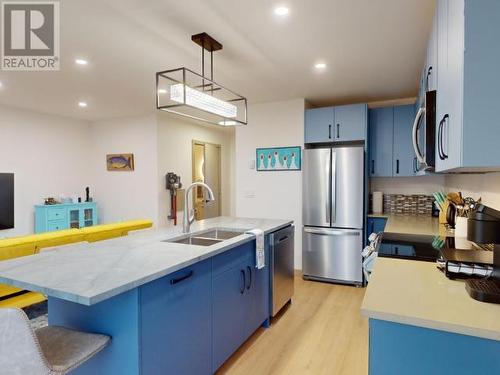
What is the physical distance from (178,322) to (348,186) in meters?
2.80

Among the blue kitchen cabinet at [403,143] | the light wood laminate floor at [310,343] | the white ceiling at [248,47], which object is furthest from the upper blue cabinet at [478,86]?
the blue kitchen cabinet at [403,143]

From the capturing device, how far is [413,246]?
2.14 metres

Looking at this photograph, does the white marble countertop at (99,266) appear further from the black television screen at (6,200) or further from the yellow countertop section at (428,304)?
the black television screen at (6,200)

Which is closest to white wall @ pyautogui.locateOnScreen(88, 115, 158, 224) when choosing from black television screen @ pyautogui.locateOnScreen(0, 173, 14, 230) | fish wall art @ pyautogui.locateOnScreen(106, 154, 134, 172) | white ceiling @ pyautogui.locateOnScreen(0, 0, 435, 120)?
fish wall art @ pyautogui.locateOnScreen(106, 154, 134, 172)

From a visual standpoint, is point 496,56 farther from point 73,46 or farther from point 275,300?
point 73,46

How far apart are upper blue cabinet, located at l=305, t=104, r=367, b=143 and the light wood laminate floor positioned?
2.05 meters

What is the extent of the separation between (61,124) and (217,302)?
5188 mm

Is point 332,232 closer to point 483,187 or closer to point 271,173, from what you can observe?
point 271,173

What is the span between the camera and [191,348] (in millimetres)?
1776

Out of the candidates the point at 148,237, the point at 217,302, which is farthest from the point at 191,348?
the point at 148,237

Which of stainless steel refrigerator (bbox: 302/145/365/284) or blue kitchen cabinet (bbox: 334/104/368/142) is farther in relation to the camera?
blue kitchen cabinet (bbox: 334/104/368/142)

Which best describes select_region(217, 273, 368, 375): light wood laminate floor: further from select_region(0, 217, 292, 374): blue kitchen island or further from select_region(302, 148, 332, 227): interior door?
select_region(302, 148, 332, 227): interior door

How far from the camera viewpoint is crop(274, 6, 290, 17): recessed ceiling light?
2078mm

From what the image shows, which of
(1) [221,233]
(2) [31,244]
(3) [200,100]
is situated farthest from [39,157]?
(3) [200,100]
